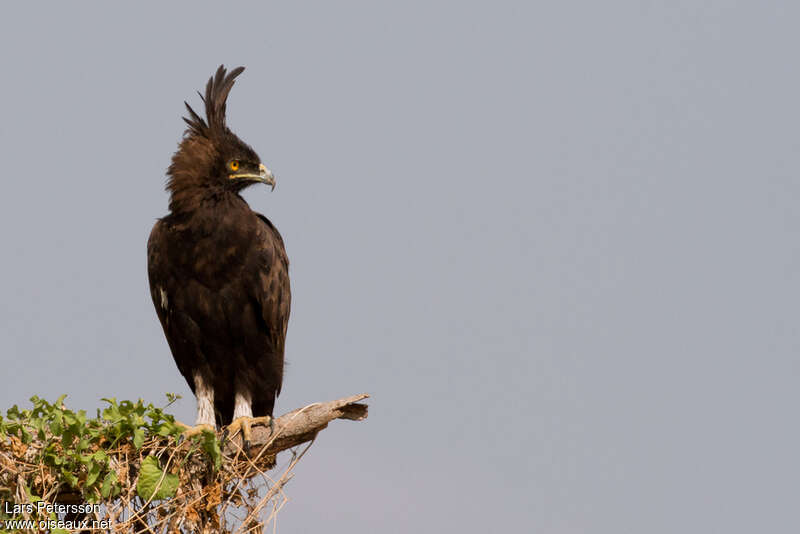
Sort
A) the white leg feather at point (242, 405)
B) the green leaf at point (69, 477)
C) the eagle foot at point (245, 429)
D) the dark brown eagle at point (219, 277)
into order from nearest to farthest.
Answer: the green leaf at point (69, 477)
the eagle foot at point (245, 429)
the dark brown eagle at point (219, 277)
the white leg feather at point (242, 405)

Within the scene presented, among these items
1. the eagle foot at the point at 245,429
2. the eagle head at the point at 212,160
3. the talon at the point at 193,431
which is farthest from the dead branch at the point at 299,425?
the eagle head at the point at 212,160

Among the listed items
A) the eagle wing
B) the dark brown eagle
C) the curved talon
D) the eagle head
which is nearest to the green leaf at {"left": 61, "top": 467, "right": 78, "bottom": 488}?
the curved talon

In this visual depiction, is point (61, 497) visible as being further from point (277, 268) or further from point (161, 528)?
point (277, 268)

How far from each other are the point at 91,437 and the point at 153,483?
0.48 metres

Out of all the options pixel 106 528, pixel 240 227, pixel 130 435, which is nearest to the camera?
pixel 106 528

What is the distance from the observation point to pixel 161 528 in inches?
262

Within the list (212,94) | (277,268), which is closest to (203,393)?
(277,268)

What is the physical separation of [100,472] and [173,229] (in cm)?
233

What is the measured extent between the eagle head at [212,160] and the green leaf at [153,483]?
7.60ft

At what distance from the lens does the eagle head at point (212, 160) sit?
830 centimetres

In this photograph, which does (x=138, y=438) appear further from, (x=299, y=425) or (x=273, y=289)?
(x=273, y=289)

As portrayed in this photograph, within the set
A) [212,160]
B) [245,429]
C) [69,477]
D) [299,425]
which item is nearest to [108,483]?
[69,477]

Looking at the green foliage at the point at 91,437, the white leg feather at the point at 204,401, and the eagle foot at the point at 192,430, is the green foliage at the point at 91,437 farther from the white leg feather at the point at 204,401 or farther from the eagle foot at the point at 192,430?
the white leg feather at the point at 204,401

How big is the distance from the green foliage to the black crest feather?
263 cm
